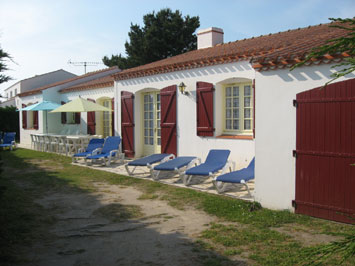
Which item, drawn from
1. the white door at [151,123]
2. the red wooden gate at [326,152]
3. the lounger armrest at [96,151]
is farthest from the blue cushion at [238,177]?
the lounger armrest at [96,151]

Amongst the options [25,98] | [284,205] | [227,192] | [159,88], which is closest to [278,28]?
[159,88]

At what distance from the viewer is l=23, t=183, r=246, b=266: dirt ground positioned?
156 inches

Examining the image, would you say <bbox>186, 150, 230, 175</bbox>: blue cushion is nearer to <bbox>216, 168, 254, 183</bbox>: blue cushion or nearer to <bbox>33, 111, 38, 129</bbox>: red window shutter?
<bbox>216, 168, 254, 183</bbox>: blue cushion

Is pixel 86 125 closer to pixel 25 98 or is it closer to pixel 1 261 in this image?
pixel 25 98

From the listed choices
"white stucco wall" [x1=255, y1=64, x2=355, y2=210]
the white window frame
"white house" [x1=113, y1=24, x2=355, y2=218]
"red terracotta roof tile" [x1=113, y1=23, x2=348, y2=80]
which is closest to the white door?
"white house" [x1=113, y1=24, x2=355, y2=218]

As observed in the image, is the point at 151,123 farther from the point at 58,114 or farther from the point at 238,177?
the point at 58,114

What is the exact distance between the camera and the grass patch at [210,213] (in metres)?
4.02

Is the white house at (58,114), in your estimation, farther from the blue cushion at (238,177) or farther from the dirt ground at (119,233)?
the blue cushion at (238,177)

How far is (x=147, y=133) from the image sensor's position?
12.5m

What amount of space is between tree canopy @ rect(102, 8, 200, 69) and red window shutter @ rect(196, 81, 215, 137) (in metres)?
18.7

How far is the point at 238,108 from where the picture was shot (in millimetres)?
9344

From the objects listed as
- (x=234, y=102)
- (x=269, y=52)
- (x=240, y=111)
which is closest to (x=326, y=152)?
(x=269, y=52)

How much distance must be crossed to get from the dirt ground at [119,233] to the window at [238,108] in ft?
12.2

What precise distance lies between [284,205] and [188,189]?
2469 mm
